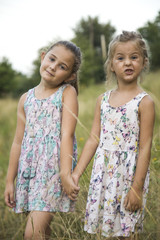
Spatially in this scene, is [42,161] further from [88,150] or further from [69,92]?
[69,92]

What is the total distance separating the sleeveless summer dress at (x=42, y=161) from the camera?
166cm

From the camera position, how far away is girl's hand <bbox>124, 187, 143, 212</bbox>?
1.49 meters

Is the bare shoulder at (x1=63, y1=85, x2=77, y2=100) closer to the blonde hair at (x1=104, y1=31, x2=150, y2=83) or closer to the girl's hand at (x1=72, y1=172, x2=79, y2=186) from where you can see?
the blonde hair at (x1=104, y1=31, x2=150, y2=83)

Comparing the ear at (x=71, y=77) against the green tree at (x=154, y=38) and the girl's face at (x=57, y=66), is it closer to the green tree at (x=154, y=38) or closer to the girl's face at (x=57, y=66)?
the girl's face at (x=57, y=66)

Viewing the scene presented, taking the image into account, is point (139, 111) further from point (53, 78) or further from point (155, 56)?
point (155, 56)

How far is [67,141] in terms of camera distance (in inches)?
66.6

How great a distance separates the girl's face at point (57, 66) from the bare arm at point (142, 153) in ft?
1.99

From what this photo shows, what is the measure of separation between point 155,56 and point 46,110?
13213 millimetres

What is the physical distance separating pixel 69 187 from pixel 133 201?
399 millimetres

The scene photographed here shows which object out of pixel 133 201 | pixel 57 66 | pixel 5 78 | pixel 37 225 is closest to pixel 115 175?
pixel 133 201

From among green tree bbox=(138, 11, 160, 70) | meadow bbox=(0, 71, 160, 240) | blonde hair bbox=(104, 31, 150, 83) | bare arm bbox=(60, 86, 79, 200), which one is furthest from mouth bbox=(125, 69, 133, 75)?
green tree bbox=(138, 11, 160, 70)

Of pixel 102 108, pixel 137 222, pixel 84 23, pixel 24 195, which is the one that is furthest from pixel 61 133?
pixel 84 23

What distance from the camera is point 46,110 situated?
1.80 m

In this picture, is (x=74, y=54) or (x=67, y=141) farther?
(x=74, y=54)
